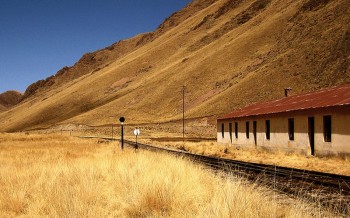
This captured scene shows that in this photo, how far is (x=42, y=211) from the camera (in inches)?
284

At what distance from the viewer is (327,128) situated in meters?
21.7

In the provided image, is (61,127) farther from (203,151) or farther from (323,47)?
(203,151)

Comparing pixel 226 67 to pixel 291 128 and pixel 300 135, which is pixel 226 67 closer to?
pixel 291 128

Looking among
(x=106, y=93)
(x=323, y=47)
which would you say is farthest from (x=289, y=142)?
(x=106, y=93)

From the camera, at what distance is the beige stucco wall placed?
19.8 meters

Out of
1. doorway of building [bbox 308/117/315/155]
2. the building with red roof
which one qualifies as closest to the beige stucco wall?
the building with red roof

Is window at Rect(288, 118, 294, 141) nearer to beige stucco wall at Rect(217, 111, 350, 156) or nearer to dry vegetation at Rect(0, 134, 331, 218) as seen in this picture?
beige stucco wall at Rect(217, 111, 350, 156)

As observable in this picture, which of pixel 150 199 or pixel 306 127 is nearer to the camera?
pixel 150 199

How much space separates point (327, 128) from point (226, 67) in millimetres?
72012

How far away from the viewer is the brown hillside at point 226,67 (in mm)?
68938

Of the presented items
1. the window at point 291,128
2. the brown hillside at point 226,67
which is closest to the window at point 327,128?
the window at point 291,128

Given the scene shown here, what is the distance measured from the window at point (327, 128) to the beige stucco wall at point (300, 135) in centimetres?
19

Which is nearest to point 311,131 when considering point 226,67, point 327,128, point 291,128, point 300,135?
point 300,135

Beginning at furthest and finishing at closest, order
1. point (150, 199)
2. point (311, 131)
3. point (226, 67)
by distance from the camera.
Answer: point (226, 67) < point (311, 131) < point (150, 199)
